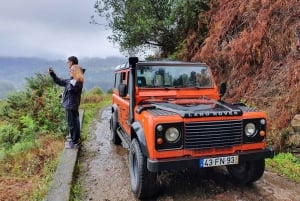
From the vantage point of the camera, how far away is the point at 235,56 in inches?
379

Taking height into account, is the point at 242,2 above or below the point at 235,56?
above

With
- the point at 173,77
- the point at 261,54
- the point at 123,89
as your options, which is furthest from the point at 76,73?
the point at 261,54

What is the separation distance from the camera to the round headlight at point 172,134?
4.44 m

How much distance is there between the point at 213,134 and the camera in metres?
4.61

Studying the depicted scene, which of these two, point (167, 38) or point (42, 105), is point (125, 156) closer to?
point (42, 105)

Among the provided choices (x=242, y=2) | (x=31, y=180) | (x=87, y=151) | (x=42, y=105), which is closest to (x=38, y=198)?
(x=31, y=180)

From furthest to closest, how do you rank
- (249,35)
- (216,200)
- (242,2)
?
(242,2) < (249,35) < (216,200)

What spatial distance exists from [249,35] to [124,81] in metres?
4.25

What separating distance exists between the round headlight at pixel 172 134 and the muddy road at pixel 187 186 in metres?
1.00

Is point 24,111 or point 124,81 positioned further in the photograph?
point 24,111

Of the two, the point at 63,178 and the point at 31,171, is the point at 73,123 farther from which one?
the point at 63,178

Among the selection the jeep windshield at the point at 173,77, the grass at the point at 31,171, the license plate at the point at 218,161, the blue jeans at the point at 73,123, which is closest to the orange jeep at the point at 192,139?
the license plate at the point at 218,161

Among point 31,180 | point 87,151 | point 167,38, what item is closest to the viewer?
point 31,180

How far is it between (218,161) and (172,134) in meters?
0.78
